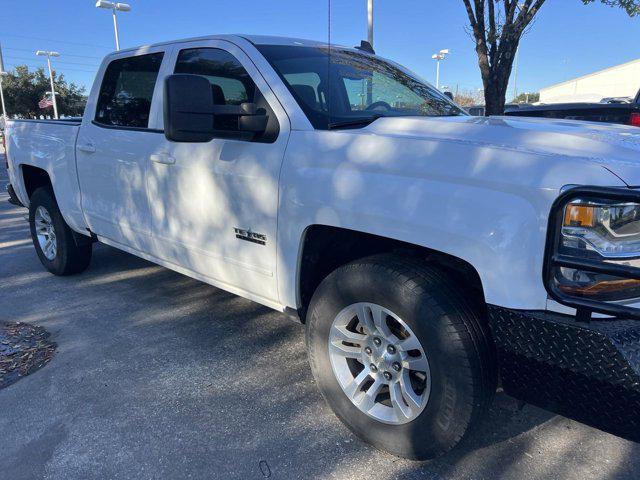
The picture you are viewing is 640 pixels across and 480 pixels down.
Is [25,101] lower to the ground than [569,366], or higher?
higher

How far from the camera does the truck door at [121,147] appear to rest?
11.5ft

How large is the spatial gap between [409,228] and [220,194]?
1293 mm

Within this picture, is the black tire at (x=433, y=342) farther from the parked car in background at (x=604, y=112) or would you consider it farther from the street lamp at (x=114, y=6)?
the street lamp at (x=114, y=6)

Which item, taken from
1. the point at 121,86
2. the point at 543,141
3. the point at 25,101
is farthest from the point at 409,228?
the point at 25,101

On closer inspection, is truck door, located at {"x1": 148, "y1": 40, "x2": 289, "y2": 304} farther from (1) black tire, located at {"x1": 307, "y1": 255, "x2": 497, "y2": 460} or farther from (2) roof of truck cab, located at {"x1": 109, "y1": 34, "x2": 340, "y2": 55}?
(1) black tire, located at {"x1": 307, "y1": 255, "x2": 497, "y2": 460}

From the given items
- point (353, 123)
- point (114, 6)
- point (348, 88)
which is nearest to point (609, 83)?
point (114, 6)

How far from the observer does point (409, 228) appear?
205 centimetres

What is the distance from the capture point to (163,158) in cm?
324

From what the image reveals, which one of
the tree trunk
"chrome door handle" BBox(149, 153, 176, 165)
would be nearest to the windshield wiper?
"chrome door handle" BBox(149, 153, 176, 165)

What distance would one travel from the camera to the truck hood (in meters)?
1.78

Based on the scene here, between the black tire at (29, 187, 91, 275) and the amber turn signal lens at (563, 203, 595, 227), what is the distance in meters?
4.29

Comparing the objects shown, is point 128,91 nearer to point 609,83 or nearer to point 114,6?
point 114,6

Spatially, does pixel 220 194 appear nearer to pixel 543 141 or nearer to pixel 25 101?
pixel 543 141

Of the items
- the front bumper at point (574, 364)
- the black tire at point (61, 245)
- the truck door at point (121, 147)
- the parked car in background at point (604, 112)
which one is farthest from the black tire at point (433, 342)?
the parked car in background at point (604, 112)
